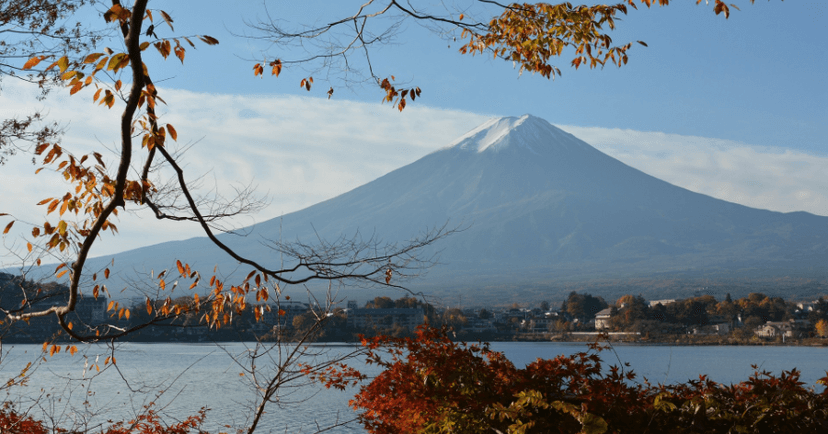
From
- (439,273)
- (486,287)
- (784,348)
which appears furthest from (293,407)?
(439,273)

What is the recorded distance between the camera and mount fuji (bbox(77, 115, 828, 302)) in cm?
10531

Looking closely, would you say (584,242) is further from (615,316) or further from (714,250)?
(615,316)

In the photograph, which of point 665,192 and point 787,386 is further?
point 665,192

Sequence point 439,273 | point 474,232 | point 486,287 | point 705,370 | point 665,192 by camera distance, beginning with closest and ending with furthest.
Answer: point 705,370, point 486,287, point 439,273, point 474,232, point 665,192

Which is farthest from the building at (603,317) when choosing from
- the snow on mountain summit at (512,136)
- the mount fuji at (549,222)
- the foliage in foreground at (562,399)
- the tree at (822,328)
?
the snow on mountain summit at (512,136)

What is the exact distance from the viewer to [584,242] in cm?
11931

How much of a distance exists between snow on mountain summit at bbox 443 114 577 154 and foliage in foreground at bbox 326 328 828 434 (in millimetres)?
144059

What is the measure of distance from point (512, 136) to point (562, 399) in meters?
153

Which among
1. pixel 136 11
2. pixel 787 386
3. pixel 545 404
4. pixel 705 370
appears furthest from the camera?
pixel 705 370

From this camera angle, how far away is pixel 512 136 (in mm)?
153250

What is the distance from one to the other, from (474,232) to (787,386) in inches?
4483

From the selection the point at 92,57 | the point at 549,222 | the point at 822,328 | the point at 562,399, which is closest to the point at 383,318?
the point at 562,399

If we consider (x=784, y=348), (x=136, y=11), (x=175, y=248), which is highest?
(x=175, y=248)

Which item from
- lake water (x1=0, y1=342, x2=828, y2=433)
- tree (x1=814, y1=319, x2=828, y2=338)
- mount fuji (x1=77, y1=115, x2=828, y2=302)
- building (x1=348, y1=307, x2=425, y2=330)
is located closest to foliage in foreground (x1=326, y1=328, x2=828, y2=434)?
lake water (x1=0, y1=342, x2=828, y2=433)
